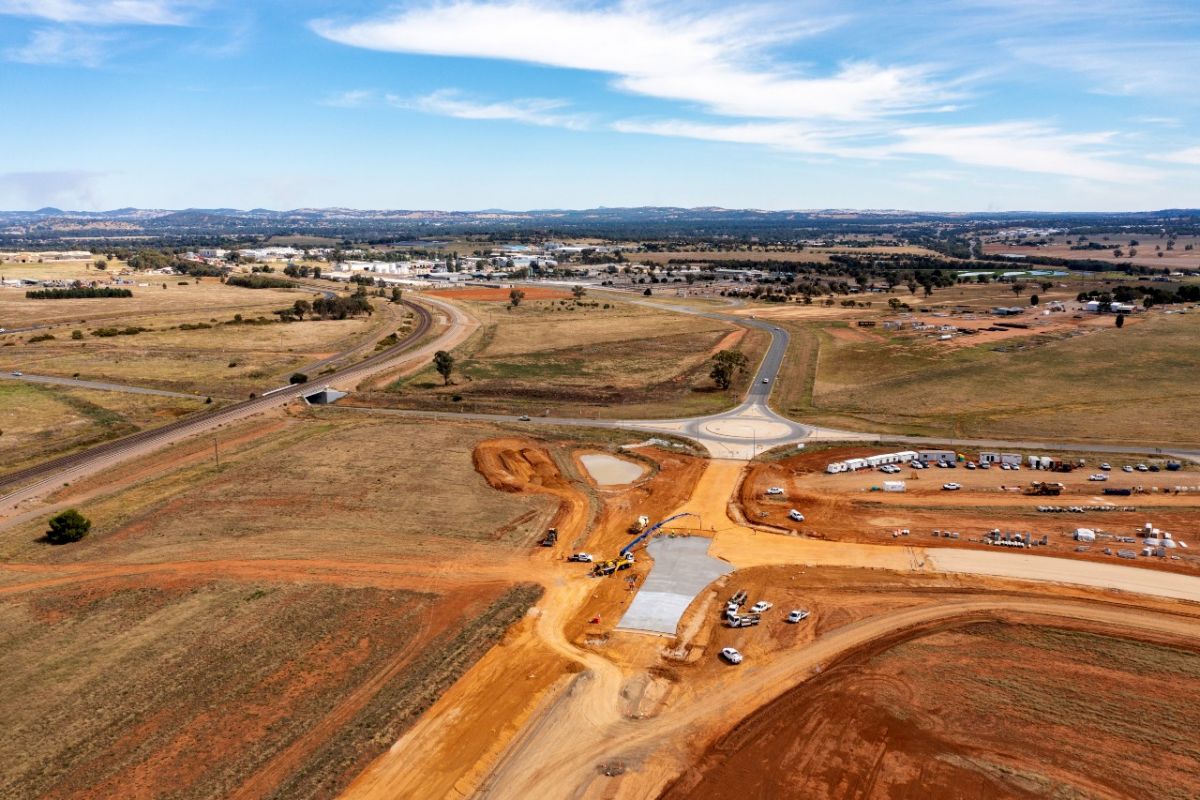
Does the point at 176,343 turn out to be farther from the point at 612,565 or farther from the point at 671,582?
the point at 671,582

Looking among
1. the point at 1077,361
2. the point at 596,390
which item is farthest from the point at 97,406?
the point at 1077,361

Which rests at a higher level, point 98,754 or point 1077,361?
point 1077,361

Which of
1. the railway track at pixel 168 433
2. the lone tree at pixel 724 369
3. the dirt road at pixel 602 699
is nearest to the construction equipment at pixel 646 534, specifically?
the dirt road at pixel 602 699

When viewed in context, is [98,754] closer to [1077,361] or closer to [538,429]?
[538,429]

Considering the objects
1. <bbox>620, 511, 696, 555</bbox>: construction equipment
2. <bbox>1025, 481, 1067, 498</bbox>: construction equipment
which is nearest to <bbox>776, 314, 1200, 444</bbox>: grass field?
<bbox>1025, 481, 1067, 498</bbox>: construction equipment

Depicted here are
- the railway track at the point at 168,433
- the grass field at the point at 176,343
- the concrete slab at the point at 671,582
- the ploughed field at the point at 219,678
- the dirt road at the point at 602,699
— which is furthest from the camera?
the grass field at the point at 176,343

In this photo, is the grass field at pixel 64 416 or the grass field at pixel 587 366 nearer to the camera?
the grass field at pixel 64 416

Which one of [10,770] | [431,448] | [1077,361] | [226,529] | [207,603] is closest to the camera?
[10,770]

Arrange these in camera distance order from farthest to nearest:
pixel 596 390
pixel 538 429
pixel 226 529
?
pixel 596 390 → pixel 538 429 → pixel 226 529

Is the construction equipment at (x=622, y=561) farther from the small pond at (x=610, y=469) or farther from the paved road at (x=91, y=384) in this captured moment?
the paved road at (x=91, y=384)
